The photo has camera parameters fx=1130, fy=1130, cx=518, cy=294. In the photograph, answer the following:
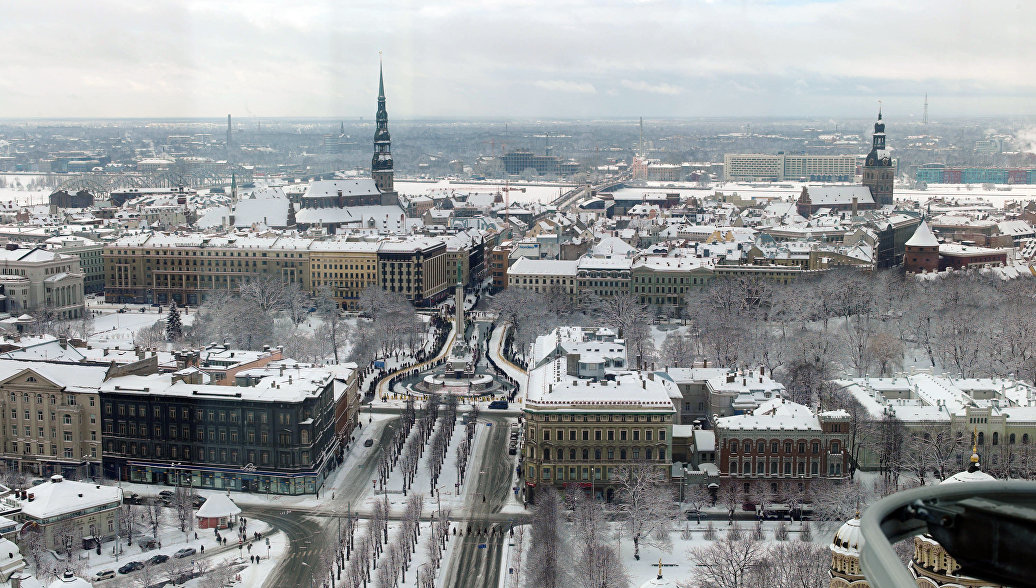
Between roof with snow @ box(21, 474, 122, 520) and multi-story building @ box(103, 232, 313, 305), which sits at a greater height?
multi-story building @ box(103, 232, 313, 305)

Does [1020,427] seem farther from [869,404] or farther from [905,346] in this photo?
[905,346]

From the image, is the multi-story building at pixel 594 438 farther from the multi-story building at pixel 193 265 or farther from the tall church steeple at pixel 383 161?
the tall church steeple at pixel 383 161

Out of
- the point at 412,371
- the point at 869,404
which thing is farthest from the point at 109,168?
the point at 869,404

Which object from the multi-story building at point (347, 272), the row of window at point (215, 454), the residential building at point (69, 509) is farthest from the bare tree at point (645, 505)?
the multi-story building at point (347, 272)

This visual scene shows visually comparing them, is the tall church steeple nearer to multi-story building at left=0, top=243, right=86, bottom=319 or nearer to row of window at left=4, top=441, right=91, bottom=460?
multi-story building at left=0, top=243, right=86, bottom=319

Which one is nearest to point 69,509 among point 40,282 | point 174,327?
point 174,327

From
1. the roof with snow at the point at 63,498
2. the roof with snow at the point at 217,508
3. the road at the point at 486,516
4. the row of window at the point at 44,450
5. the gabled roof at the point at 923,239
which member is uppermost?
the gabled roof at the point at 923,239

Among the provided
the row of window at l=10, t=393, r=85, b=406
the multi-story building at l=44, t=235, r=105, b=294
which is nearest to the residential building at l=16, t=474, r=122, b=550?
the row of window at l=10, t=393, r=85, b=406

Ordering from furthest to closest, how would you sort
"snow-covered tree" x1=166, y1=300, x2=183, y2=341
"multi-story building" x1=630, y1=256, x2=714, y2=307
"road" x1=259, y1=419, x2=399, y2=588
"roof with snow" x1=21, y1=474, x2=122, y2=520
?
"multi-story building" x1=630, y1=256, x2=714, y2=307 → "snow-covered tree" x1=166, y1=300, x2=183, y2=341 → "roof with snow" x1=21, y1=474, x2=122, y2=520 → "road" x1=259, y1=419, x2=399, y2=588
